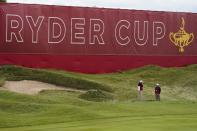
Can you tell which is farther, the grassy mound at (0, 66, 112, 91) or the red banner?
the red banner

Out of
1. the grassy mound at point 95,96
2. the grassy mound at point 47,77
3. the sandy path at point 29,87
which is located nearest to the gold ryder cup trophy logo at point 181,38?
the grassy mound at point 47,77

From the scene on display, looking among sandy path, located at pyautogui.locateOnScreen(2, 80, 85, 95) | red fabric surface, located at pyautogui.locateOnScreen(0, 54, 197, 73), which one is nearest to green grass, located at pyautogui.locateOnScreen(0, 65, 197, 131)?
sandy path, located at pyautogui.locateOnScreen(2, 80, 85, 95)

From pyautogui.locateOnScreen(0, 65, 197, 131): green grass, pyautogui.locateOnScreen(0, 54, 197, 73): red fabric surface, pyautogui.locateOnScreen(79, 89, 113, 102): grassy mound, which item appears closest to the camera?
pyautogui.locateOnScreen(0, 65, 197, 131): green grass

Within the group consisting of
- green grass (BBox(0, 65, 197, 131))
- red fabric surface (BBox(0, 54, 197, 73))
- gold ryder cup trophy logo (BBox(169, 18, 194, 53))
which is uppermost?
gold ryder cup trophy logo (BBox(169, 18, 194, 53))

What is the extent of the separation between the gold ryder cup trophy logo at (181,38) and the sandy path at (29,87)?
13024 mm

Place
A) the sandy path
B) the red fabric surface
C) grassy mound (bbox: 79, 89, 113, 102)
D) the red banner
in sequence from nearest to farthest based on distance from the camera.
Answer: grassy mound (bbox: 79, 89, 113, 102), the sandy path, the red fabric surface, the red banner

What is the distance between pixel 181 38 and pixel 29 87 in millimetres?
15869

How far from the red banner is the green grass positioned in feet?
6.75

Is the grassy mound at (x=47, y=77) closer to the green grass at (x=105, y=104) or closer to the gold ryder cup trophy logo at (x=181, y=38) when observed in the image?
the green grass at (x=105, y=104)

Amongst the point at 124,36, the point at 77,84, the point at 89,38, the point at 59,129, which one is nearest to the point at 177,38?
the point at 124,36

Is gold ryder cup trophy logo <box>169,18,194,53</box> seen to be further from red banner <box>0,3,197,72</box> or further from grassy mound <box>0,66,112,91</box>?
grassy mound <box>0,66,112,91</box>

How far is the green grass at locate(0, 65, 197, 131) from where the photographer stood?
21.6 meters

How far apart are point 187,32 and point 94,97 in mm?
16518

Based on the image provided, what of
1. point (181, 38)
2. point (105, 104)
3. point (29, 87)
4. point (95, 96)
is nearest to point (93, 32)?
point (181, 38)
